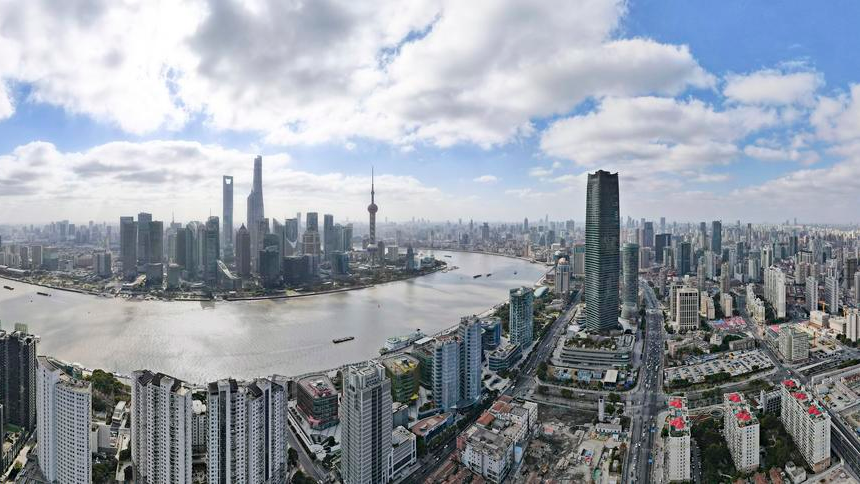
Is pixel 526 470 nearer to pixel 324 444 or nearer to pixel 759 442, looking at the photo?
pixel 324 444

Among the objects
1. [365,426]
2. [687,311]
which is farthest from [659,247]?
[365,426]

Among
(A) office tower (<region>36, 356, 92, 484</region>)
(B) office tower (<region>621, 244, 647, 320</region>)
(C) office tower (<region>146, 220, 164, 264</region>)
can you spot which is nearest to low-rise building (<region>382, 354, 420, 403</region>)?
(A) office tower (<region>36, 356, 92, 484</region>)

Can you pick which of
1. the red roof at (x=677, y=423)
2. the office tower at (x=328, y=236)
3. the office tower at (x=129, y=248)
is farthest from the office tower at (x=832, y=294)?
the office tower at (x=129, y=248)

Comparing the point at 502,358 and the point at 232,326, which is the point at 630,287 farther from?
the point at 232,326

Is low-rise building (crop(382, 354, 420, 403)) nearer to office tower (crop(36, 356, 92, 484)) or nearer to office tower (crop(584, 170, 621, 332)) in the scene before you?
office tower (crop(36, 356, 92, 484))

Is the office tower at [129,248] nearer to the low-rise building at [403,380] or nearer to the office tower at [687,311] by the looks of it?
the low-rise building at [403,380]

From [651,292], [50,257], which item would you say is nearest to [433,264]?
[651,292]
